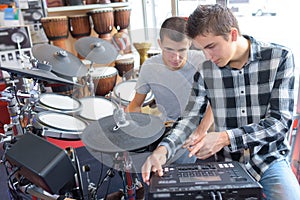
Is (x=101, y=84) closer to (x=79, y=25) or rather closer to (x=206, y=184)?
(x=206, y=184)

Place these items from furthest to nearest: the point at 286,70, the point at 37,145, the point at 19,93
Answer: the point at 19,93 → the point at 286,70 → the point at 37,145

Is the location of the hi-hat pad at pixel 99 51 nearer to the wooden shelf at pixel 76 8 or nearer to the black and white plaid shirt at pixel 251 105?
the black and white plaid shirt at pixel 251 105

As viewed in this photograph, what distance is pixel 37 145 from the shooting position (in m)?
0.67

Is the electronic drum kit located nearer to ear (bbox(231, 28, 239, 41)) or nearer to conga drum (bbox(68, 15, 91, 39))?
ear (bbox(231, 28, 239, 41))

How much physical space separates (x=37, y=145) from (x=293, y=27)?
1.47m

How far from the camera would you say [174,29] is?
102 cm

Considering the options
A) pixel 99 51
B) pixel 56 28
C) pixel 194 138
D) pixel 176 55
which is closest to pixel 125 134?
pixel 194 138

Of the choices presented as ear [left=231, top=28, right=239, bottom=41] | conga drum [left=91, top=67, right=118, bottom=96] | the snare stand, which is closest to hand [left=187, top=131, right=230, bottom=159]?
the snare stand

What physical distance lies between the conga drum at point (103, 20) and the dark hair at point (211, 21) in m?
2.19

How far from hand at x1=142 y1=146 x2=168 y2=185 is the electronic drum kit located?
53 millimetres

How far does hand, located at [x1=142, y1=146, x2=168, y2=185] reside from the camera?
2.47 feet

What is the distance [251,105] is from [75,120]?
782 millimetres

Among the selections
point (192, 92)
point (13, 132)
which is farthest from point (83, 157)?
point (192, 92)

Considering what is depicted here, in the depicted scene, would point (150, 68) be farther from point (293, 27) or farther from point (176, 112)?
point (293, 27)
